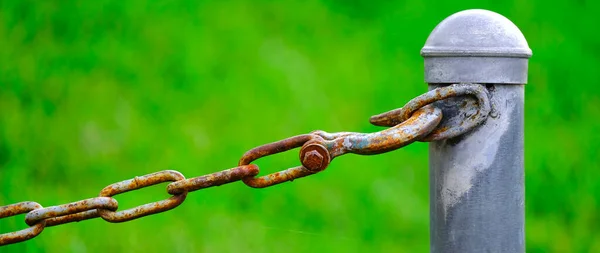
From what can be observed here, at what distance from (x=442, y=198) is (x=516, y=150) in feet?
0.47

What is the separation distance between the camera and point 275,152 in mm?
1166

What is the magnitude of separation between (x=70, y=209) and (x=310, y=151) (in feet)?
1.39

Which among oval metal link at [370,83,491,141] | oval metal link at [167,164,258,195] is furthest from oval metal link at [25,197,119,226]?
oval metal link at [370,83,491,141]

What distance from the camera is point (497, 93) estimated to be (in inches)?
45.1

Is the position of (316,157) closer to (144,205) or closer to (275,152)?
(275,152)

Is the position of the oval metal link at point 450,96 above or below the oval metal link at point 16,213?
above

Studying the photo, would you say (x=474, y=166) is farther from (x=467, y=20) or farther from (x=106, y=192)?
(x=106, y=192)

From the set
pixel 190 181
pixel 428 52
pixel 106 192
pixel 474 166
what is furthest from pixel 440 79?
pixel 106 192

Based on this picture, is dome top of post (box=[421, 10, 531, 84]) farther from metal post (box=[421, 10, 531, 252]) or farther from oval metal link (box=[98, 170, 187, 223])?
oval metal link (box=[98, 170, 187, 223])

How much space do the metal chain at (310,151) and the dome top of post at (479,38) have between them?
0.06 metres

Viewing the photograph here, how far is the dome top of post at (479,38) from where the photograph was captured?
113 centimetres

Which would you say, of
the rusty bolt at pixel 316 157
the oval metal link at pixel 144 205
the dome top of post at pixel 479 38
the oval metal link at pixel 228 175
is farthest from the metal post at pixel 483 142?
the oval metal link at pixel 144 205

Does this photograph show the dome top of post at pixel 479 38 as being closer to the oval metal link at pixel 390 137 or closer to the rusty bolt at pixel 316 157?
the oval metal link at pixel 390 137

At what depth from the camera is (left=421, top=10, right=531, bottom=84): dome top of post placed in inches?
44.6
